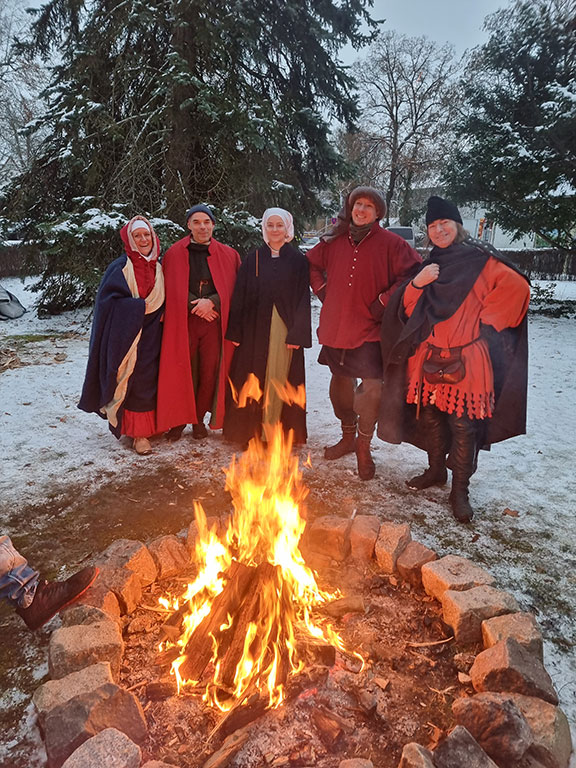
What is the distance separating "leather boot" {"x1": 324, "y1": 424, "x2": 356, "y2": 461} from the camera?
4523 millimetres

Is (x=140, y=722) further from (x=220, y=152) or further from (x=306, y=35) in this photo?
(x=306, y=35)

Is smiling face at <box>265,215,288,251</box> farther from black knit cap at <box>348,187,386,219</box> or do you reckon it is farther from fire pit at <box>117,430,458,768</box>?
fire pit at <box>117,430,458,768</box>

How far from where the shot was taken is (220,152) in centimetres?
861

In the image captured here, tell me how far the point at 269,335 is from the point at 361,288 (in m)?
0.93

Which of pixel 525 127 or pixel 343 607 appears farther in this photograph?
pixel 525 127

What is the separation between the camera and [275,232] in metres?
4.21

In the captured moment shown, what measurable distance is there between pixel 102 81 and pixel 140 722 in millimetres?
9922

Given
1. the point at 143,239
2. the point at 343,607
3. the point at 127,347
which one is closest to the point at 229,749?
the point at 343,607

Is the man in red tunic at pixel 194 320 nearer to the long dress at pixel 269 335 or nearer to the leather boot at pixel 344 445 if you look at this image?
the long dress at pixel 269 335

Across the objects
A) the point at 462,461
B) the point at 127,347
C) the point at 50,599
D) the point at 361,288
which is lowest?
the point at 50,599

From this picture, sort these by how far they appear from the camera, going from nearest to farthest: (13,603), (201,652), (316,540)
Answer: (201,652) → (13,603) → (316,540)

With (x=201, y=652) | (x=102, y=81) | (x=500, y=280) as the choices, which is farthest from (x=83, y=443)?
(x=102, y=81)

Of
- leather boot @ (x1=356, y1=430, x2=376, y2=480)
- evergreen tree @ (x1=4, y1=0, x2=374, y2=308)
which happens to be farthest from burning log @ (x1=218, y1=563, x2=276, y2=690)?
evergreen tree @ (x1=4, y1=0, x2=374, y2=308)

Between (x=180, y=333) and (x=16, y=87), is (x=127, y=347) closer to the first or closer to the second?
(x=180, y=333)
